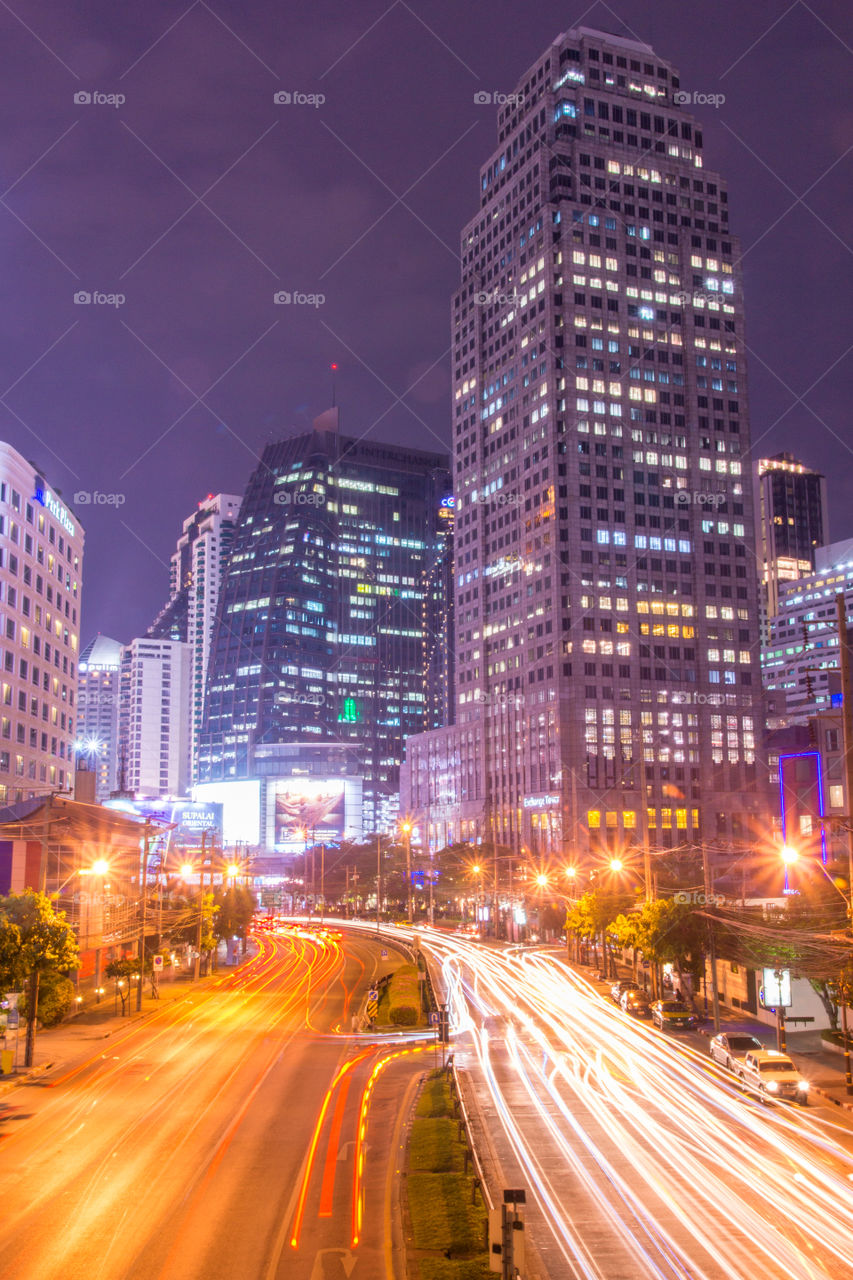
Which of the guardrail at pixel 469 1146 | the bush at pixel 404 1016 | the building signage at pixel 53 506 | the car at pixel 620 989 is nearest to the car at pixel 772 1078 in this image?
the guardrail at pixel 469 1146

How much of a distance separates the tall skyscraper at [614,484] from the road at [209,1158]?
107 m

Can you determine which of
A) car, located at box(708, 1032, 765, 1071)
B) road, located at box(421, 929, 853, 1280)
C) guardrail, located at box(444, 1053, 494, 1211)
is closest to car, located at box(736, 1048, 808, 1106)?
road, located at box(421, 929, 853, 1280)

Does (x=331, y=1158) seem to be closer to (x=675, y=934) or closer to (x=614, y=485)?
(x=675, y=934)

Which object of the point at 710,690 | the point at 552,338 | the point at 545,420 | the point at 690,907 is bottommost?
the point at 690,907

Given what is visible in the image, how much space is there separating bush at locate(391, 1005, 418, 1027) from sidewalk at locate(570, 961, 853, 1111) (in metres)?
13.8

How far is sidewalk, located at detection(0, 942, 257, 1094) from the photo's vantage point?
43.6 meters

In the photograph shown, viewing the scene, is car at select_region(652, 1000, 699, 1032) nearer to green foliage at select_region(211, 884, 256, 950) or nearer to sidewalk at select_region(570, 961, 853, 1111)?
sidewalk at select_region(570, 961, 853, 1111)

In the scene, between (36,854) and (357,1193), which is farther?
(36,854)

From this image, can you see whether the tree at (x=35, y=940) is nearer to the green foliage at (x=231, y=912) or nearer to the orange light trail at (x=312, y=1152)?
the orange light trail at (x=312, y=1152)

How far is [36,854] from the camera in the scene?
65125mm

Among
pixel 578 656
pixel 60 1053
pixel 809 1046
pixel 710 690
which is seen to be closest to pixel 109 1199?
pixel 60 1053

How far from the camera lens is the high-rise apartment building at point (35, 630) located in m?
91.9

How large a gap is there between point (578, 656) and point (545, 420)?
3460cm

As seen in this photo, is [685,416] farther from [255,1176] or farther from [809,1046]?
[255,1176]
